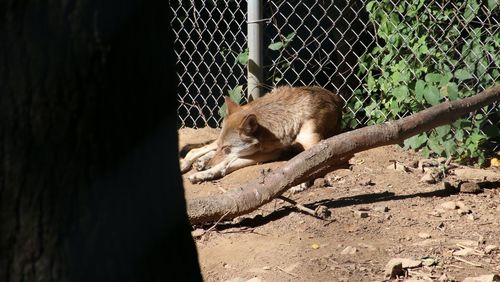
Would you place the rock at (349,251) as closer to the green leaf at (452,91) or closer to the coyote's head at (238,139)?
the green leaf at (452,91)

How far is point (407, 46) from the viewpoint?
704 cm

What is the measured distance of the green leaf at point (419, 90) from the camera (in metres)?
6.77

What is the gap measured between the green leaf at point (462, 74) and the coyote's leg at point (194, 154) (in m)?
2.34

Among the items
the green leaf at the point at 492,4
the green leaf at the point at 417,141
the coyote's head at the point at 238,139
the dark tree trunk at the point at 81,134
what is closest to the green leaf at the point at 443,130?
the green leaf at the point at 417,141

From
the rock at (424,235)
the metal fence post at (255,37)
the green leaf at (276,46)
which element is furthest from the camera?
the green leaf at (276,46)

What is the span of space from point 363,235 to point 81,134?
11.3 ft

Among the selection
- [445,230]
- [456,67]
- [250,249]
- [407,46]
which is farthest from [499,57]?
[250,249]

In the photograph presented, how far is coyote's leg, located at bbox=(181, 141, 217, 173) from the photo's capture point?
754 cm

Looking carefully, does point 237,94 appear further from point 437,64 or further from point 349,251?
point 349,251

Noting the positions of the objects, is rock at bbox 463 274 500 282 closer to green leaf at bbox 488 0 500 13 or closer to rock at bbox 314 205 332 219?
rock at bbox 314 205 332 219

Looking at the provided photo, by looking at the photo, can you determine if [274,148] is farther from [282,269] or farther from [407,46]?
[282,269]

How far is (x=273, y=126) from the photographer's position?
7.59 meters

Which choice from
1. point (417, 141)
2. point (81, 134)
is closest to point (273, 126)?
point (417, 141)

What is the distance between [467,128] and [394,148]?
27.8 inches
